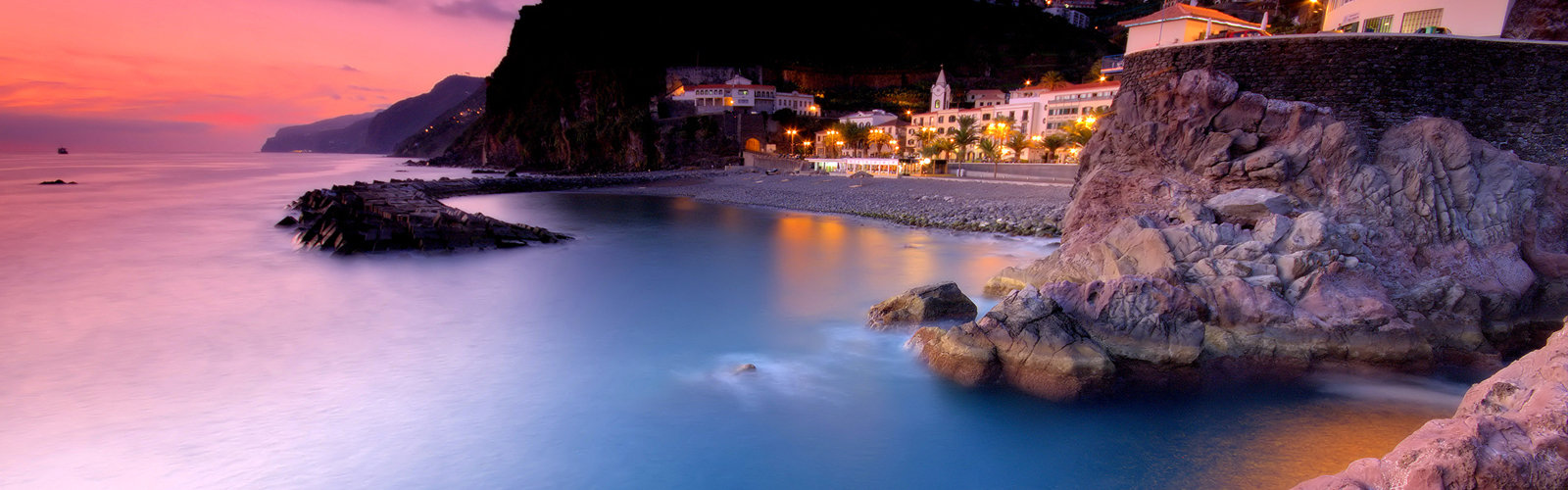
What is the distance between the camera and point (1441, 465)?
12.9 ft

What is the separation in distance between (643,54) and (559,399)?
75.3m

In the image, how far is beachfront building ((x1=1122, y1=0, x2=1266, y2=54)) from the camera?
1525 centimetres

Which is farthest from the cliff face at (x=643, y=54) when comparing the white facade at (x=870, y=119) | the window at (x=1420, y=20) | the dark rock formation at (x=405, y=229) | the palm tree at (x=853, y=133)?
the window at (x=1420, y=20)

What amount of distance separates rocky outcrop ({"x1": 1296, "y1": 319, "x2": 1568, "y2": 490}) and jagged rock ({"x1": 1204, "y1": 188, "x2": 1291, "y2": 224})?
20.4 feet

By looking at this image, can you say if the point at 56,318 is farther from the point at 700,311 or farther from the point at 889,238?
the point at 889,238

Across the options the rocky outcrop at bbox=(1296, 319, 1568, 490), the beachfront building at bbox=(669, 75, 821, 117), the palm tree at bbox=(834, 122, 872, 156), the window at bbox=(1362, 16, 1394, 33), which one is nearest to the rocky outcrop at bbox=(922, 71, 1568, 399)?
the window at bbox=(1362, 16, 1394, 33)

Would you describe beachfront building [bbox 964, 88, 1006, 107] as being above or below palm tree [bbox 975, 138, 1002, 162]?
above

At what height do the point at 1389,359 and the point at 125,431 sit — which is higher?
the point at 1389,359

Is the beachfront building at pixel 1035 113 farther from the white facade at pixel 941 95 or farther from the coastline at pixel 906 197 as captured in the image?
the coastline at pixel 906 197

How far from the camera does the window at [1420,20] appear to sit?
1262cm

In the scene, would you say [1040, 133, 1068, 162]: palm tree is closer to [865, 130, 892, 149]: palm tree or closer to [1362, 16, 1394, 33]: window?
[865, 130, 892, 149]: palm tree

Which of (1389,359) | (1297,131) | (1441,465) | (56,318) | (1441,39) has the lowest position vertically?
(56,318)

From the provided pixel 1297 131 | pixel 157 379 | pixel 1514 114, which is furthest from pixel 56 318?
pixel 1514 114

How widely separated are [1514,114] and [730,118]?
54603 millimetres
